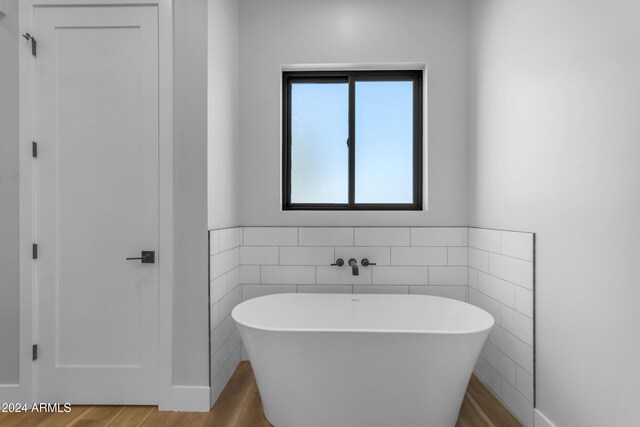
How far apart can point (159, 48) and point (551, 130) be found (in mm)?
2154

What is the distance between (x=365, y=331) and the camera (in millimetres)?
1525

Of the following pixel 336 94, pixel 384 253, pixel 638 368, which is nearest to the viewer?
pixel 638 368

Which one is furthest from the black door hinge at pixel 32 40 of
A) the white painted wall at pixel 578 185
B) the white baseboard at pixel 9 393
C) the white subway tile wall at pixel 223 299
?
the white painted wall at pixel 578 185

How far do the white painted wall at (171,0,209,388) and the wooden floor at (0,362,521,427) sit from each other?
21 centimetres

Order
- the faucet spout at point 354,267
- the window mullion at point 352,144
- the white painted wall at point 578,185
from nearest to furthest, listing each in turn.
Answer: the white painted wall at point 578,185
the faucet spout at point 354,267
the window mullion at point 352,144

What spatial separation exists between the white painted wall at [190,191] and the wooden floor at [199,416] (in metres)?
0.21

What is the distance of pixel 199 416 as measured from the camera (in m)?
1.86

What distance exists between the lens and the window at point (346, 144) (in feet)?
8.77

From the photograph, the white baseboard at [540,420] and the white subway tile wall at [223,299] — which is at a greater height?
the white subway tile wall at [223,299]

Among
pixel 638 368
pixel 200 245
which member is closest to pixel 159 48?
pixel 200 245

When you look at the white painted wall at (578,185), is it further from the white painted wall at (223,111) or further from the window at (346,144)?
the white painted wall at (223,111)

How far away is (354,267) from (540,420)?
126cm

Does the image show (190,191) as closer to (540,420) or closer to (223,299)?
(223,299)

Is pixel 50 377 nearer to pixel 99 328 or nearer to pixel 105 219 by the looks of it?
pixel 99 328
